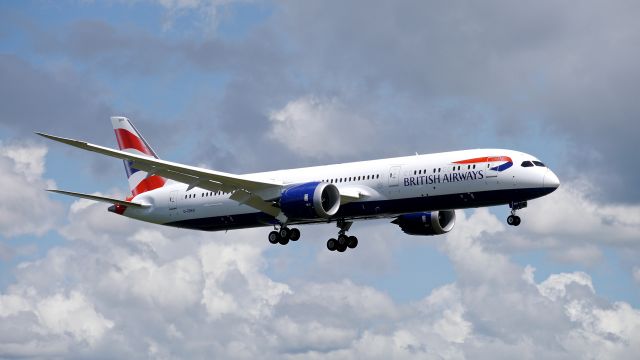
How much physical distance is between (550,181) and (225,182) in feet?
67.7

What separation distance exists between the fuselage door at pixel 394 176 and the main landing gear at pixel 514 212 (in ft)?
23.5

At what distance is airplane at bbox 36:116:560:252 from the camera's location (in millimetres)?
69375

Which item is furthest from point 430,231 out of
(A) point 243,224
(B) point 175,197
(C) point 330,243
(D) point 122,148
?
(D) point 122,148

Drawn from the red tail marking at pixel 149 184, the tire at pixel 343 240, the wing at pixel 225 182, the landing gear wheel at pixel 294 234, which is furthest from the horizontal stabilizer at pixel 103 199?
the tire at pixel 343 240

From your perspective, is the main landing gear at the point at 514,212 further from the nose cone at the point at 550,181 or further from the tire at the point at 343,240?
the tire at the point at 343,240

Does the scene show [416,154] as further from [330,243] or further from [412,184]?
[330,243]

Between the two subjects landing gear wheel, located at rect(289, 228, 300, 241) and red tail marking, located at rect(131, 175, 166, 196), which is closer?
landing gear wheel, located at rect(289, 228, 300, 241)

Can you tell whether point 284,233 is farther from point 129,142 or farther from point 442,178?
point 129,142

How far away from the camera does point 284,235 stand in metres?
78.1

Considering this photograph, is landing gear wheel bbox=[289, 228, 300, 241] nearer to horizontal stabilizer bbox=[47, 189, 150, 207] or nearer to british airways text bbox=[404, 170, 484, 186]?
british airways text bbox=[404, 170, 484, 186]

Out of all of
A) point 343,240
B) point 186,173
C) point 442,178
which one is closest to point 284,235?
point 343,240

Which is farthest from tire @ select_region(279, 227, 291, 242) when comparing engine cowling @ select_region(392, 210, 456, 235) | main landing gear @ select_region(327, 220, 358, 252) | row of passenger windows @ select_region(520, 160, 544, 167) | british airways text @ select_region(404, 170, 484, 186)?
row of passenger windows @ select_region(520, 160, 544, 167)

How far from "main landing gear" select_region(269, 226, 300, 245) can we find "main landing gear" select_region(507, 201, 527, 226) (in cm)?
1573

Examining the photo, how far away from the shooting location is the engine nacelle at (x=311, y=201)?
7269cm
